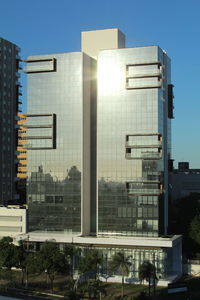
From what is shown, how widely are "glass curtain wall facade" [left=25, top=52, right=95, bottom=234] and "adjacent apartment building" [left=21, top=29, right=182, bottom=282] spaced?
240mm

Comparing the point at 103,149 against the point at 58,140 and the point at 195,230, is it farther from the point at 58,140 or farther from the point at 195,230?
the point at 195,230

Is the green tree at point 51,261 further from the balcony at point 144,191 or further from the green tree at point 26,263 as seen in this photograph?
the balcony at point 144,191

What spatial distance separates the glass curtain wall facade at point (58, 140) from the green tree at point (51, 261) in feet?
51.3

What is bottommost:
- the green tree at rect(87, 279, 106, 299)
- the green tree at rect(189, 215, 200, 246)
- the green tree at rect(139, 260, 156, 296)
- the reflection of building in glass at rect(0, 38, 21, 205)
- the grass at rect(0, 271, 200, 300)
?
the grass at rect(0, 271, 200, 300)

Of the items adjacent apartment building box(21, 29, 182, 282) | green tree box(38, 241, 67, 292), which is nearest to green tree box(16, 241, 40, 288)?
green tree box(38, 241, 67, 292)

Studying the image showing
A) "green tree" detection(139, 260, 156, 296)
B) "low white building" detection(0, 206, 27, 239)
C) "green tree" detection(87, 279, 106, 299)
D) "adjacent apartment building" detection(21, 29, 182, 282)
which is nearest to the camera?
"green tree" detection(87, 279, 106, 299)

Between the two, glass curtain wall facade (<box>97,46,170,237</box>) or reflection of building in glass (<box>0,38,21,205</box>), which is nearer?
glass curtain wall facade (<box>97,46,170,237</box>)

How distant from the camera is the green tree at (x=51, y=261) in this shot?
89750 mm

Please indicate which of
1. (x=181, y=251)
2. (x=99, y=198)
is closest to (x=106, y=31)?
(x=99, y=198)

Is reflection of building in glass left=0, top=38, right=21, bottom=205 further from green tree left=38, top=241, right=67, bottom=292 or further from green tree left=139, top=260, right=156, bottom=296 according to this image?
green tree left=139, top=260, right=156, bottom=296

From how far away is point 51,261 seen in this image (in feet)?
297

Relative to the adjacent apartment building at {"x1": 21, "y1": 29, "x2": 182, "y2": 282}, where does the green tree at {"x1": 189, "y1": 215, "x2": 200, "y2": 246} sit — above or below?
below

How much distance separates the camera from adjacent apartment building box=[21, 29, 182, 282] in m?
103

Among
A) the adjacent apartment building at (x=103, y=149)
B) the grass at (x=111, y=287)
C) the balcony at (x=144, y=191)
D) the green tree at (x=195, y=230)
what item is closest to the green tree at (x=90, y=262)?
the grass at (x=111, y=287)
